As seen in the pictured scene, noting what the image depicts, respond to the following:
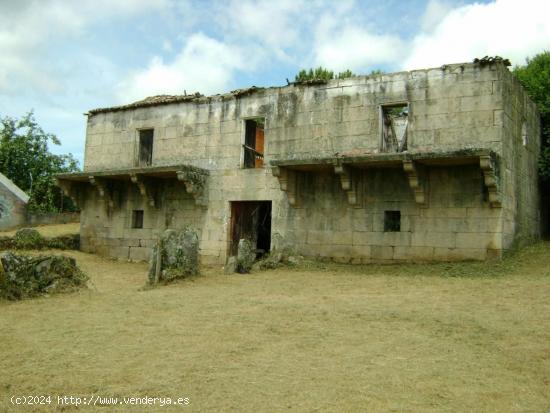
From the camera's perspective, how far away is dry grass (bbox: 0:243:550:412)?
418cm

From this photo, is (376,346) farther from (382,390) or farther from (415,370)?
(382,390)

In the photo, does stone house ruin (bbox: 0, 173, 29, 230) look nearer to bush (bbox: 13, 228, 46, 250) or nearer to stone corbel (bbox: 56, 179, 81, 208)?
bush (bbox: 13, 228, 46, 250)

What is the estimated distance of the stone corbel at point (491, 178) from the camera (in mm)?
10305

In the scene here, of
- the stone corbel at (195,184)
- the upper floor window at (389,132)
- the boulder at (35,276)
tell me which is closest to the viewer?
the boulder at (35,276)

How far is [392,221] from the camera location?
12344mm

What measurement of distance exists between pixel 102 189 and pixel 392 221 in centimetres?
927

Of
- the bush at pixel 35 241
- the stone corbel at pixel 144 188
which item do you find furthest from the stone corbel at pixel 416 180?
the bush at pixel 35 241

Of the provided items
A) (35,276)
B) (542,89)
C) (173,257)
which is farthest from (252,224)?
(542,89)

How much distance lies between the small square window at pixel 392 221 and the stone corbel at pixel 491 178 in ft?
7.02

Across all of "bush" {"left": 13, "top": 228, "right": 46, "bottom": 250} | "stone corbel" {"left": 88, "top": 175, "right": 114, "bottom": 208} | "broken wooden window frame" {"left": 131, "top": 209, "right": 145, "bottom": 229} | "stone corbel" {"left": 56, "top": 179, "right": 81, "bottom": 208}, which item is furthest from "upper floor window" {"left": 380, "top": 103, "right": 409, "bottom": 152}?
"bush" {"left": 13, "top": 228, "right": 46, "bottom": 250}

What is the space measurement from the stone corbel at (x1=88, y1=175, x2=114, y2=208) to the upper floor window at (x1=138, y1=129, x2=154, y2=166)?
1.37 m

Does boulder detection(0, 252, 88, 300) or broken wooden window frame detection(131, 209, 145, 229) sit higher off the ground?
broken wooden window frame detection(131, 209, 145, 229)

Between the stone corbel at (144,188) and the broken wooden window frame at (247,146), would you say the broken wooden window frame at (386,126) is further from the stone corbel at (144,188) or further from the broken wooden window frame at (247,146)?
the stone corbel at (144,188)

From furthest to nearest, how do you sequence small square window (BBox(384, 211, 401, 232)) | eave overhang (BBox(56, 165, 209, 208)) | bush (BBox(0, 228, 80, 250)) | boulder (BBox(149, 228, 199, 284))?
bush (BBox(0, 228, 80, 250))
eave overhang (BBox(56, 165, 209, 208))
small square window (BBox(384, 211, 401, 232))
boulder (BBox(149, 228, 199, 284))
